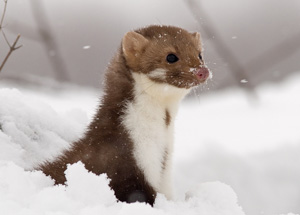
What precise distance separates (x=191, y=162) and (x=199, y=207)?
5.21 ft

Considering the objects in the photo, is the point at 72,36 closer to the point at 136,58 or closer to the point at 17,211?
the point at 136,58

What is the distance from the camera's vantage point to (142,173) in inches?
94.0

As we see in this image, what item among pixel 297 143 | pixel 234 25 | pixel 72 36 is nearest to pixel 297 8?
pixel 234 25

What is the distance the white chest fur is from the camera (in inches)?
95.4

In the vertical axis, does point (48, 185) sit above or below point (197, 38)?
above

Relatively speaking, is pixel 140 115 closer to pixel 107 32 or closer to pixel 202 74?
pixel 202 74

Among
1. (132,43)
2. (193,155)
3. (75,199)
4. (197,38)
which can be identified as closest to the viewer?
(75,199)

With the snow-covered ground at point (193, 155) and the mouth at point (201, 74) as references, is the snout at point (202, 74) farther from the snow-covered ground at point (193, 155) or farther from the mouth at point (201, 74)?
the snow-covered ground at point (193, 155)

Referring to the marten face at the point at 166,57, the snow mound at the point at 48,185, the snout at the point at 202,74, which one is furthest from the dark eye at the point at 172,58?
the snow mound at the point at 48,185

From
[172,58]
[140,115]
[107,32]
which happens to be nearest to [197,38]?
[172,58]

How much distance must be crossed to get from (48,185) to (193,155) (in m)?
1.80

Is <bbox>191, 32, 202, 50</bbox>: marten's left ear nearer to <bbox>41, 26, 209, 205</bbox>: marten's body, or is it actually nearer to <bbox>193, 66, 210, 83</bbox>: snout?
<bbox>41, 26, 209, 205</bbox>: marten's body

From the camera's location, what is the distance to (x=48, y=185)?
204 cm

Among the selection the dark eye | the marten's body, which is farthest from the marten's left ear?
the dark eye
